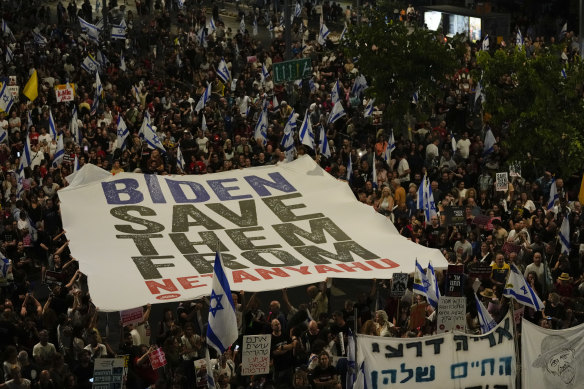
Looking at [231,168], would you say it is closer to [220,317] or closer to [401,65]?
[401,65]

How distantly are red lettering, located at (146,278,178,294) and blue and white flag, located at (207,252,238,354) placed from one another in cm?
260

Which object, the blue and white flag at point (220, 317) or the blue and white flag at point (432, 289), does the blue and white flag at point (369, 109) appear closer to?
the blue and white flag at point (432, 289)

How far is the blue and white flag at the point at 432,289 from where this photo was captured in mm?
19594

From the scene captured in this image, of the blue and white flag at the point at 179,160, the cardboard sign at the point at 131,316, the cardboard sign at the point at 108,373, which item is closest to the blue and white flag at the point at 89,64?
the blue and white flag at the point at 179,160

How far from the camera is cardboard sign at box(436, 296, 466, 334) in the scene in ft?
61.8

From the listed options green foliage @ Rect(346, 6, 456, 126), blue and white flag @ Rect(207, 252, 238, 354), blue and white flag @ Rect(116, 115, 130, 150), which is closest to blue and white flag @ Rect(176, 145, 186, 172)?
blue and white flag @ Rect(116, 115, 130, 150)

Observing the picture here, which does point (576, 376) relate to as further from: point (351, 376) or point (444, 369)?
point (351, 376)

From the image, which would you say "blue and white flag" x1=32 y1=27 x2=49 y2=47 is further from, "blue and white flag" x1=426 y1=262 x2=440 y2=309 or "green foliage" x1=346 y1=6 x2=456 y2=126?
"blue and white flag" x1=426 y1=262 x2=440 y2=309

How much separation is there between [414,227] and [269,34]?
28.5m

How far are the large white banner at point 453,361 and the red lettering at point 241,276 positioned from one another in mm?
4028

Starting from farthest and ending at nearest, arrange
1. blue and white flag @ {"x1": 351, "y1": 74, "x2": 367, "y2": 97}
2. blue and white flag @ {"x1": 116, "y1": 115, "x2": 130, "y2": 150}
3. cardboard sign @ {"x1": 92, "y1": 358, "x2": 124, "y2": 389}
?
blue and white flag @ {"x1": 351, "y1": 74, "x2": 367, "y2": 97}
blue and white flag @ {"x1": 116, "y1": 115, "x2": 130, "y2": 150}
cardboard sign @ {"x1": 92, "y1": 358, "x2": 124, "y2": 389}

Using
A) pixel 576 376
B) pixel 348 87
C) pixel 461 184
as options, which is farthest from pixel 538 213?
pixel 348 87

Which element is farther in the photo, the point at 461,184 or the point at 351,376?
the point at 461,184

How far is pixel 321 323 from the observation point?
19.3m
